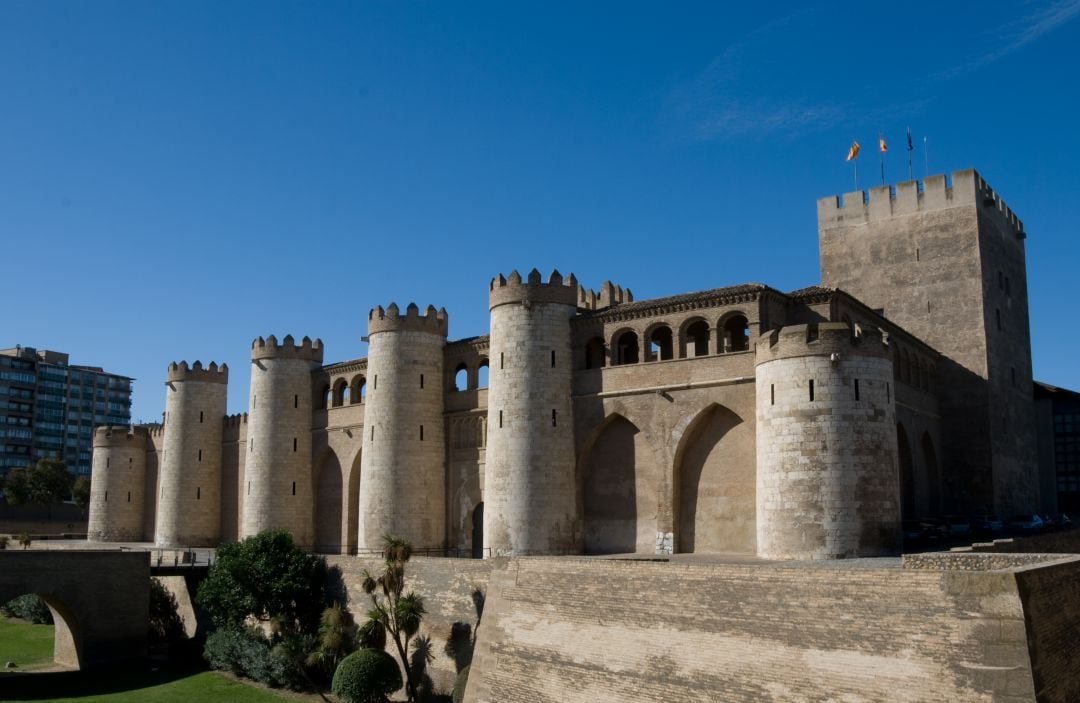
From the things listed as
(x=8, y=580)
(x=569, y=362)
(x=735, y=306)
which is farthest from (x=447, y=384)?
(x=8, y=580)

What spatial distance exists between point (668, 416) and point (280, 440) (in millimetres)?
18139

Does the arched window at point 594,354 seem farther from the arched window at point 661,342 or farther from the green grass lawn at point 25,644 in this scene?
the green grass lawn at point 25,644

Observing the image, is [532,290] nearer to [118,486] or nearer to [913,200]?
[913,200]

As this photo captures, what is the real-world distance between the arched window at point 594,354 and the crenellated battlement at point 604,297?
545cm

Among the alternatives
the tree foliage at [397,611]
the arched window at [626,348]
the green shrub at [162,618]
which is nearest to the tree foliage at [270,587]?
the tree foliage at [397,611]

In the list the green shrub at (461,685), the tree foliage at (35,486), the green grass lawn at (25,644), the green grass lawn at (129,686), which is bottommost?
the green grass lawn at (129,686)

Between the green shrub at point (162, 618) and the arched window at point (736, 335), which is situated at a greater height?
the arched window at point (736, 335)

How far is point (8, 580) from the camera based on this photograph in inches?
1135

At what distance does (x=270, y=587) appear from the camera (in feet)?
98.7

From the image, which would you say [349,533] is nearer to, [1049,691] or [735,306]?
[735,306]

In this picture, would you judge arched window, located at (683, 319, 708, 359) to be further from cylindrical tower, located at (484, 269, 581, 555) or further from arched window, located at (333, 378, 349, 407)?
arched window, located at (333, 378, 349, 407)

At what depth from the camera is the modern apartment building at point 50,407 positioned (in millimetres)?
90438

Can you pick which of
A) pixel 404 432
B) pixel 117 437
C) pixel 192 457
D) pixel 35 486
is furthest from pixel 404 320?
pixel 35 486

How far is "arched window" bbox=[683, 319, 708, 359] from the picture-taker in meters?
30.9
